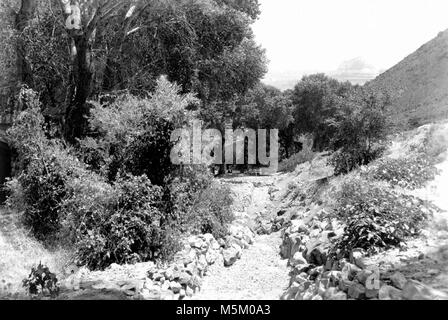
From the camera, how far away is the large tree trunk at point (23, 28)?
533 inches

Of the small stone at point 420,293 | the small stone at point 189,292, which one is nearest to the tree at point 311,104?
the small stone at point 189,292

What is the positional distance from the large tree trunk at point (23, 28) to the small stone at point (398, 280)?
41.3 ft

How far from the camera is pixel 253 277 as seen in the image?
870 centimetres

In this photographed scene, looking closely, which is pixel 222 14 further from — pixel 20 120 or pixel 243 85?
pixel 20 120

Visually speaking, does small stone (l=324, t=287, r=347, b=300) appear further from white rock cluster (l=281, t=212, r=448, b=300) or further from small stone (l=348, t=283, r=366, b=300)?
small stone (l=348, t=283, r=366, b=300)

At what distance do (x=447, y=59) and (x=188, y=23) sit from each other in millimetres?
25804

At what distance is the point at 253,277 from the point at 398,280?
12.2ft

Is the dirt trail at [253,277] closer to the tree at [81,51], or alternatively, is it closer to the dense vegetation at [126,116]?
the dense vegetation at [126,116]

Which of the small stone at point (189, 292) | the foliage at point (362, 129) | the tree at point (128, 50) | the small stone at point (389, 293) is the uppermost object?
the tree at point (128, 50)

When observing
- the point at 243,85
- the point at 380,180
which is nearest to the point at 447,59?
the point at 243,85

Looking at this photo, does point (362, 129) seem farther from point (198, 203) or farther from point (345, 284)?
point (345, 284)

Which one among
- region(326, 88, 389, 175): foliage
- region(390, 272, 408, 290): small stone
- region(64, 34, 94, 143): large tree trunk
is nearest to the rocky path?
region(390, 272, 408, 290): small stone

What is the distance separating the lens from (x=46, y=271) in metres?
6.71

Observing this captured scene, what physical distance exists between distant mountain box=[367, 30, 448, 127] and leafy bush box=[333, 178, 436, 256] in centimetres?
1539
